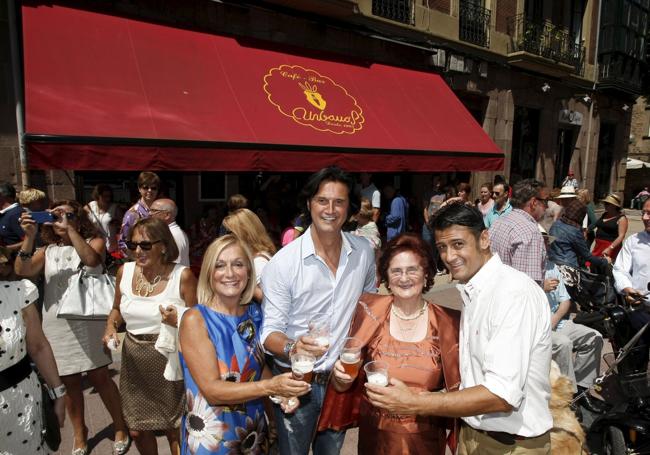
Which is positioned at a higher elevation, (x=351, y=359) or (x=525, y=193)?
(x=525, y=193)

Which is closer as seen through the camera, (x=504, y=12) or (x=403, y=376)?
(x=403, y=376)

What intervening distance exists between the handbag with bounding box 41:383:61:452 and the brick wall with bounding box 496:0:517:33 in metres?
13.3

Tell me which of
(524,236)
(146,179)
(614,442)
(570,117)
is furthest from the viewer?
(570,117)

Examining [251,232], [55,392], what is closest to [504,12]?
[251,232]

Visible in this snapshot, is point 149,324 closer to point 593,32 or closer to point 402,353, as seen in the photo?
point 402,353

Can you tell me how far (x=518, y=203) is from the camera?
4668mm

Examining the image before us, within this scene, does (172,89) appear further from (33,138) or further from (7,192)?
(7,192)

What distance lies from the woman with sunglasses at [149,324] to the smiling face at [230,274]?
2.71 ft

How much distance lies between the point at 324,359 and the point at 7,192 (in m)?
4.60

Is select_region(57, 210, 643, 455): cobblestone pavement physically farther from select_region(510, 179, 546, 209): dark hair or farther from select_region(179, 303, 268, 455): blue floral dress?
select_region(510, 179, 546, 209): dark hair

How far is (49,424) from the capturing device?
8.21ft

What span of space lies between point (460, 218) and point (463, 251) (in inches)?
6.1

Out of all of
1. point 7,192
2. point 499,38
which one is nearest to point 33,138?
point 7,192

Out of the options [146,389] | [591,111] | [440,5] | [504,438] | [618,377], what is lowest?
[618,377]
